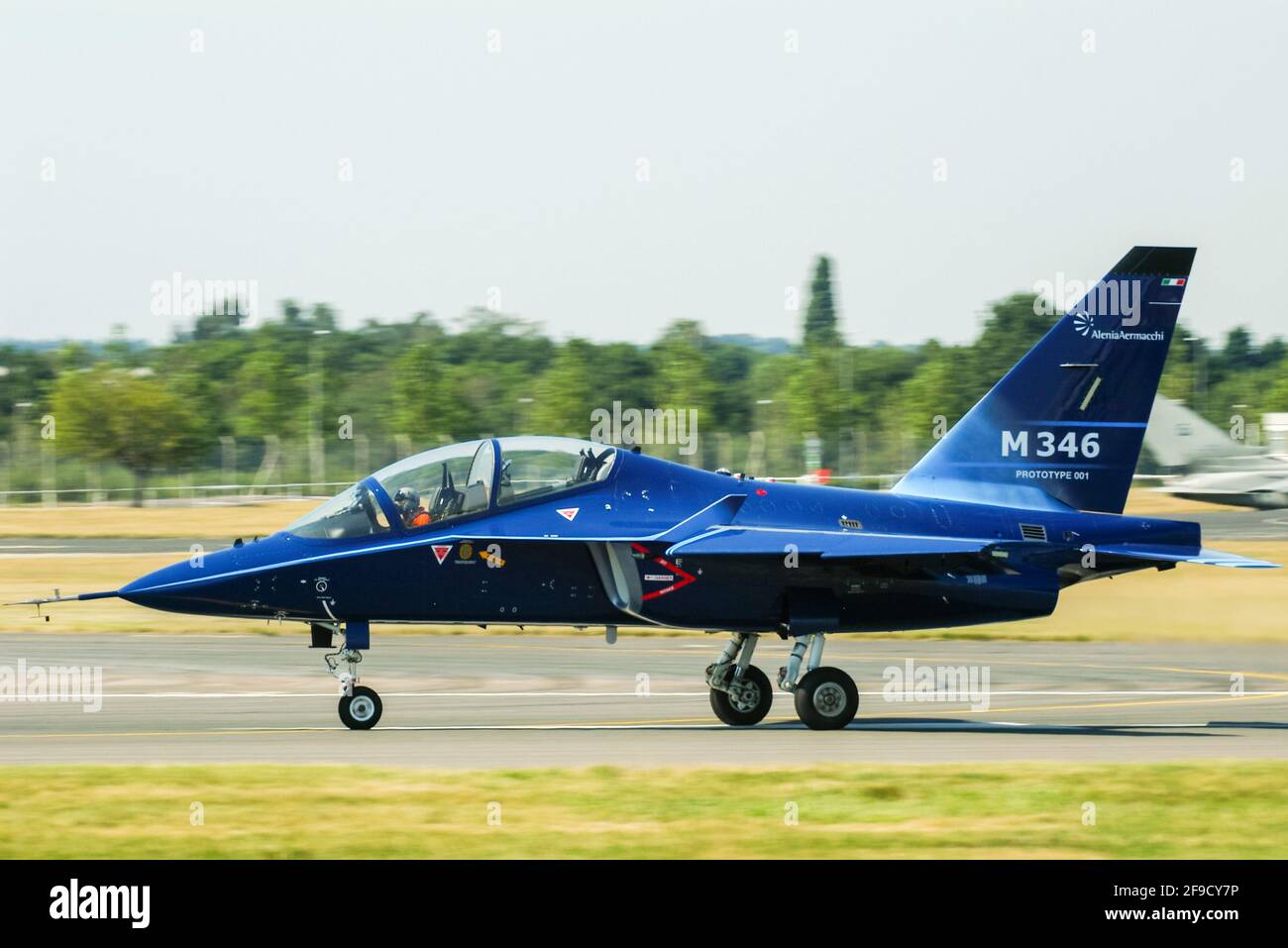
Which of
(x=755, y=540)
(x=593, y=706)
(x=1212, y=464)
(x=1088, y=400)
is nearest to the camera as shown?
(x=755, y=540)

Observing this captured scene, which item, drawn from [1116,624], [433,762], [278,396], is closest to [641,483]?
[433,762]

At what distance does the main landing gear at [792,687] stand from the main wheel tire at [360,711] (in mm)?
3499

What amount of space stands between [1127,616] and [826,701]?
11.7m

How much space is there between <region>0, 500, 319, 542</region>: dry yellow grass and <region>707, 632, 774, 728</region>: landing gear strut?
2757cm

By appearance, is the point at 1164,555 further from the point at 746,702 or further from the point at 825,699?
the point at 746,702

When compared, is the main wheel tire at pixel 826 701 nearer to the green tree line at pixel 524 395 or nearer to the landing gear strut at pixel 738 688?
the landing gear strut at pixel 738 688

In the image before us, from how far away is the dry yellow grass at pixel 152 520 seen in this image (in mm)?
45844

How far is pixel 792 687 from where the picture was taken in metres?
15.6

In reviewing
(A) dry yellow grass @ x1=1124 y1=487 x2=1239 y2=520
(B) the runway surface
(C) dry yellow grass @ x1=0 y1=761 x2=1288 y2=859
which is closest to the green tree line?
(A) dry yellow grass @ x1=1124 y1=487 x2=1239 y2=520

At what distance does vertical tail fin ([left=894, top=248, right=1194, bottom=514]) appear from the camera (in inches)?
649

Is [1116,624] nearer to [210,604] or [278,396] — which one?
[210,604]

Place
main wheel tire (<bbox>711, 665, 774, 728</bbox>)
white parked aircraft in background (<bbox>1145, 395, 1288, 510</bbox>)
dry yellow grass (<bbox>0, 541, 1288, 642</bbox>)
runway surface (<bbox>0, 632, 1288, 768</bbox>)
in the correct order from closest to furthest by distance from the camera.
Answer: runway surface (<bbox>0, 632, 1288, 768</bbox>), main wheel tire (<bbox>711, 665, 774, 728</bbox>), dry yellow grass (<bbox>0, 541, 1288, 642</bbox>), white parked aircraft in background (<bbox>1145, 395, 1288, 510</bbox>)

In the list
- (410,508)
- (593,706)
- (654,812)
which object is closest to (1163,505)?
(593,706)

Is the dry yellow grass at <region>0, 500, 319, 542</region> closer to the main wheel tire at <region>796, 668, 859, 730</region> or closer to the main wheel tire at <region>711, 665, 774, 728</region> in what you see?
the main wheel tire at <region>711, 665, 774, 728</region>
